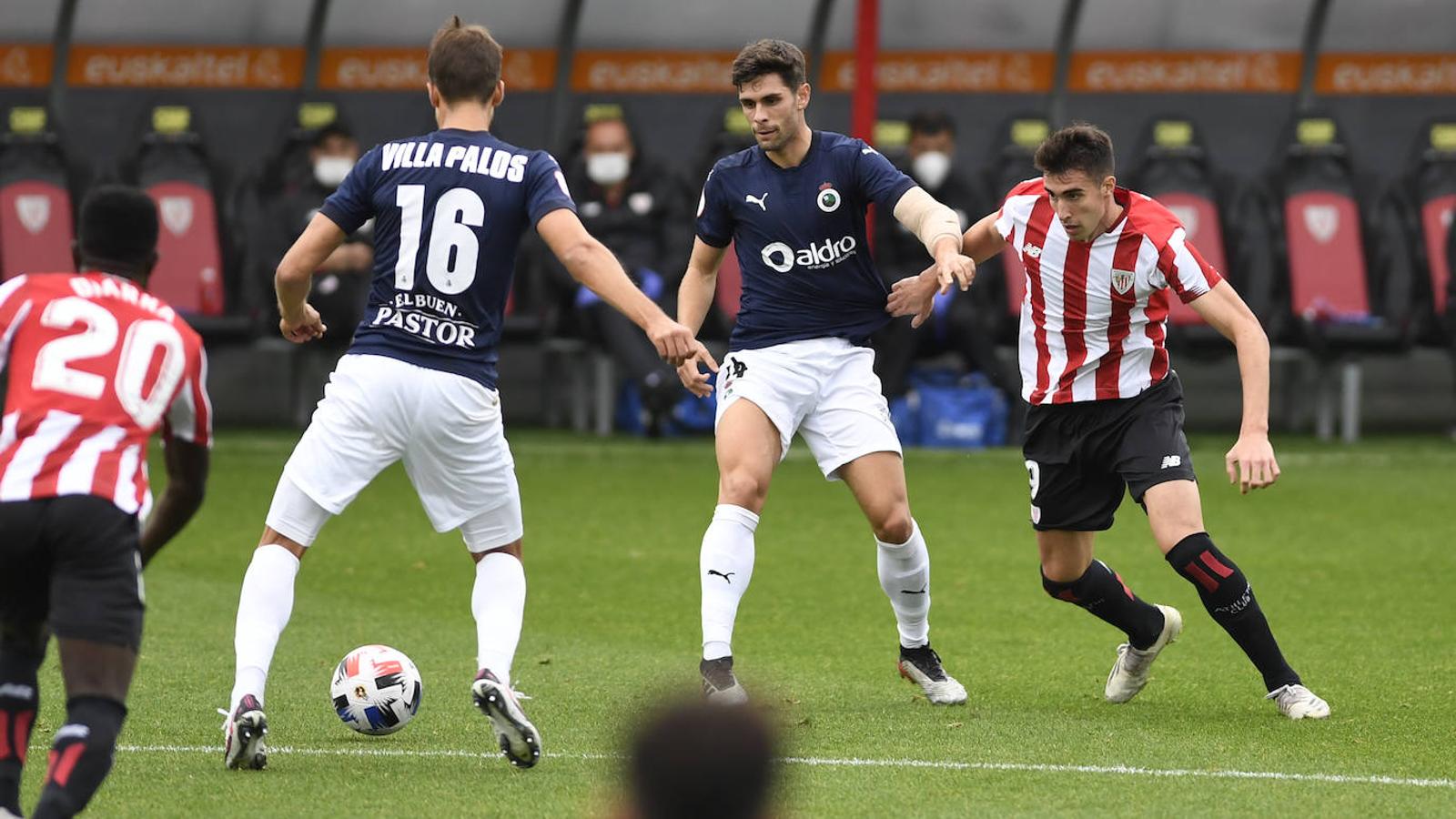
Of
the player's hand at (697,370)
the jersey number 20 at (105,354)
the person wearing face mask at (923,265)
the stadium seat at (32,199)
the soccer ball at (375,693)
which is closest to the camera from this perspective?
the jersey number 20 at (105,354)

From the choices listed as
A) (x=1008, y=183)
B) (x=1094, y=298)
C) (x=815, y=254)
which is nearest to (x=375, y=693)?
(x=815, y=254)

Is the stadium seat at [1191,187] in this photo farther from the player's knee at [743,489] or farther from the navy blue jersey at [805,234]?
the player's knee at [743,489]

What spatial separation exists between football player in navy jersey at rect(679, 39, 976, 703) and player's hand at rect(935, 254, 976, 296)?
0.37 meters

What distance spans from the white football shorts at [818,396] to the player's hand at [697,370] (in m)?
0.26

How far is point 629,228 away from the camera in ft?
49.7

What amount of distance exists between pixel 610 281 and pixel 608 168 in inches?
402

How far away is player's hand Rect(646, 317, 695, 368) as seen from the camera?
5.23 metres

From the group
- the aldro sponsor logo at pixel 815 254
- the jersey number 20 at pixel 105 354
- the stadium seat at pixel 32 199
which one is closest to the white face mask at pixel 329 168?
the stadium seat at pixel 32 199

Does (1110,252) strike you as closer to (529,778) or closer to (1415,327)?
(529,778)

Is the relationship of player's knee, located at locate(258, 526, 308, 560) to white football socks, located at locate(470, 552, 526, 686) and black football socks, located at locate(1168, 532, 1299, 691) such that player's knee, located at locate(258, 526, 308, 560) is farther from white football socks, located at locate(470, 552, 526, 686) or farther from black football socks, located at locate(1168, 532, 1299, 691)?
black football socks, located at locate(1168, 532, 1299, 691)

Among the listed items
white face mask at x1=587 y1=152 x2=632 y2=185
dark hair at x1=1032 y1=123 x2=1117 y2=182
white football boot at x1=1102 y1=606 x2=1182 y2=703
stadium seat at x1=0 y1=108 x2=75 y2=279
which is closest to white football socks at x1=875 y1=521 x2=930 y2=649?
white football boot at x1=1102 y1=606 x2=1182 y2=703

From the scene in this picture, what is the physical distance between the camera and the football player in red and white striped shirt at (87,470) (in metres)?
4.28

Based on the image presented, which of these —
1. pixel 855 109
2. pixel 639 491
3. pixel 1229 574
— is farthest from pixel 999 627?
pixel 855 109

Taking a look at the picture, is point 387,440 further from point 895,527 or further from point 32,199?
point 32,199
